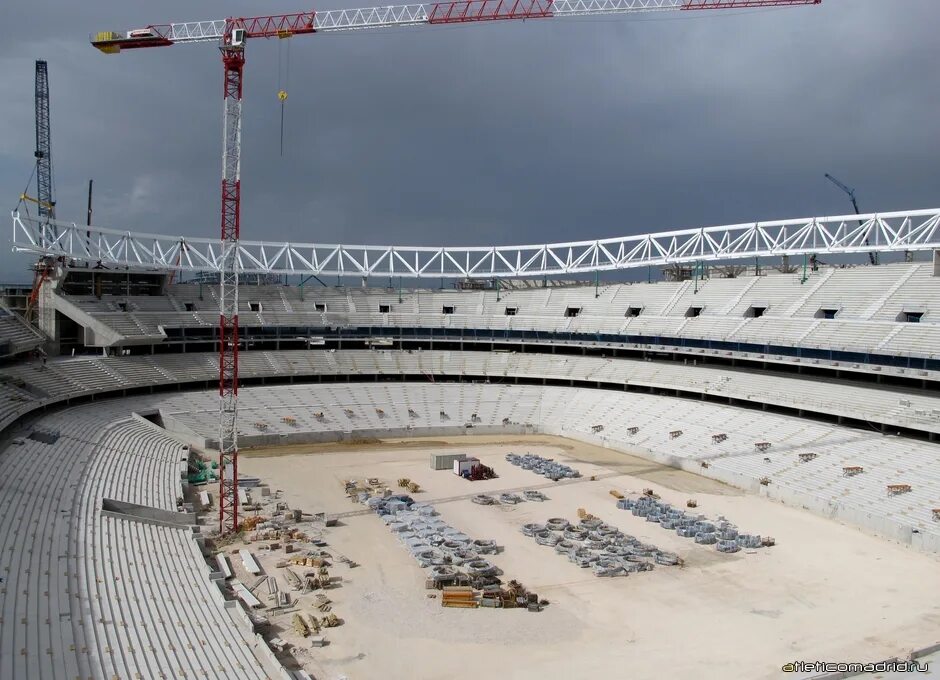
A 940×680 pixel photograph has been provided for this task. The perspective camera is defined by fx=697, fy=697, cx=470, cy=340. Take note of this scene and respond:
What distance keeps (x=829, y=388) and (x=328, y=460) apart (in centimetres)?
3297

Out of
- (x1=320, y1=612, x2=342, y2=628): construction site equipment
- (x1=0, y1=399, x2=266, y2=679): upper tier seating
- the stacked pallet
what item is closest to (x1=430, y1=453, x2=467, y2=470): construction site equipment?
(x1=0, y1=399, x2=266, y2=679): upper tier seating

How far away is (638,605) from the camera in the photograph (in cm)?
2430

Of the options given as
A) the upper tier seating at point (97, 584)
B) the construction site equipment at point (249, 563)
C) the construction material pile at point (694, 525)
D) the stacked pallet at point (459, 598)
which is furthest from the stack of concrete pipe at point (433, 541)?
the construction material pile at point (694, 525)

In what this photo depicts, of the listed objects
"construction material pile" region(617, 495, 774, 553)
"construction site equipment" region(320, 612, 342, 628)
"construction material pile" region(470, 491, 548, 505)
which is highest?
"construction material pile" region(617, 495, 774, 553)

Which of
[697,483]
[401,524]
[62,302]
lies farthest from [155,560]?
[62,302]

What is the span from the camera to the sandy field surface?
803 inches

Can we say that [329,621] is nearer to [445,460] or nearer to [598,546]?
[598,546]

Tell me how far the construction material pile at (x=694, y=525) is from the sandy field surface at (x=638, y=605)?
19.5 inches

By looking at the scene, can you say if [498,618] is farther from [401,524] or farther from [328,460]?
[328,460]

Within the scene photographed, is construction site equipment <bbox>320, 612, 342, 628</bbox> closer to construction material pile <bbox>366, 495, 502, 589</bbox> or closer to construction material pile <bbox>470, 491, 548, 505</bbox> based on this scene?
construction material pile <bbox>366, 495, 502, 589</bbox>

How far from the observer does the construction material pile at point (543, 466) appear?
4197 centimetres

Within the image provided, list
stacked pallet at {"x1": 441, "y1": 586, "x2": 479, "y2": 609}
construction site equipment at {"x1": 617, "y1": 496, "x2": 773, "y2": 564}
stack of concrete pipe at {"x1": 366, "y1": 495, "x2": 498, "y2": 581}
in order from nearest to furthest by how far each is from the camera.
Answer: stacked pallet at {"x1": 441, "y1": 586, "x2": 479, "y2": 609}
stack of concrete pipe at {"x1": 366, "y1": 495, "x2": 498, "y2": 581}
construction site equipment at {"x1": 617, "y1": 496, "x2": 773, "y2": 564}

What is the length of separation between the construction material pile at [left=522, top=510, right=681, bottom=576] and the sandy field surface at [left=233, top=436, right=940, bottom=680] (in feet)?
1.74

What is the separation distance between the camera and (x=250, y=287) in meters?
68.9
